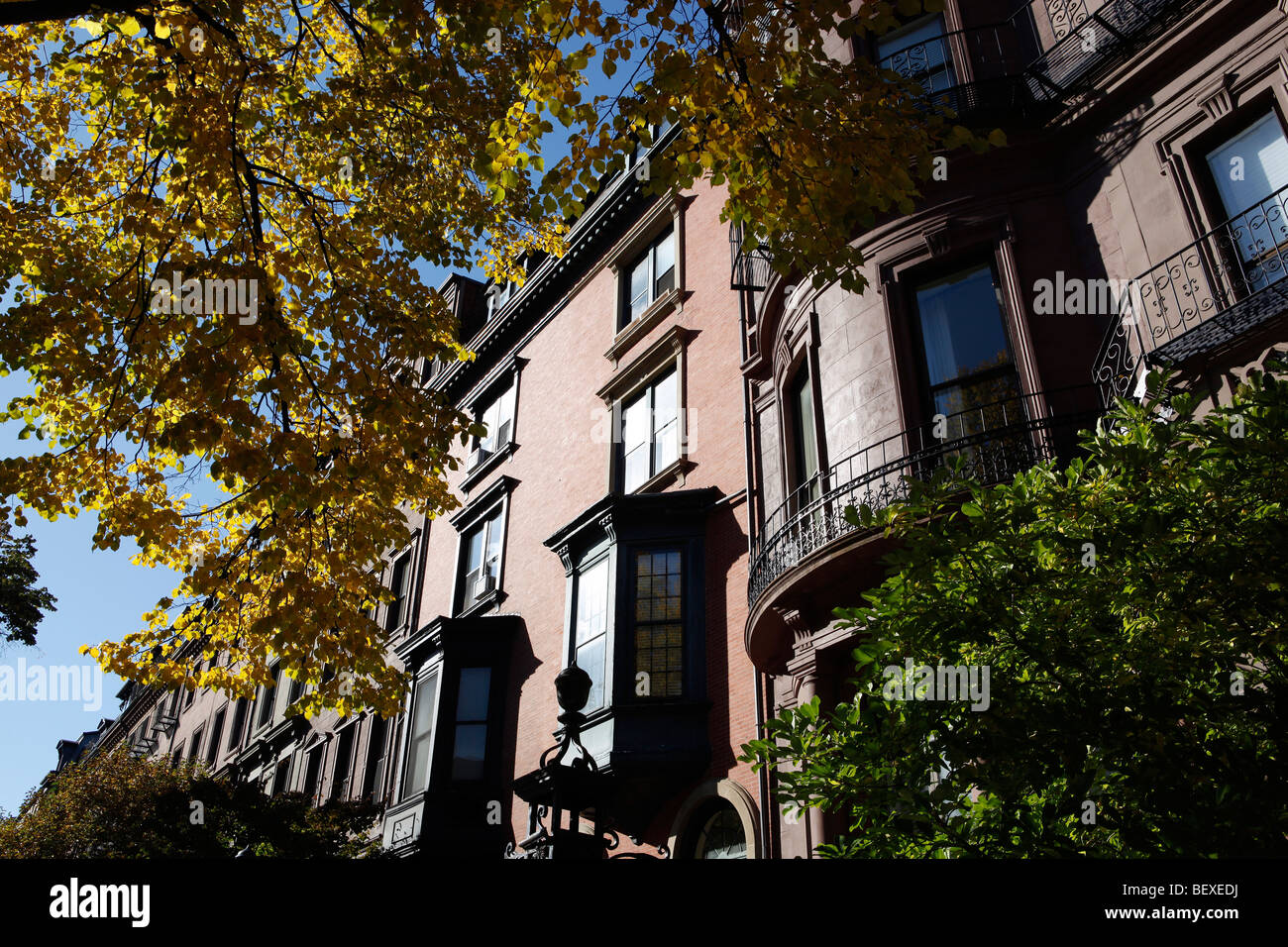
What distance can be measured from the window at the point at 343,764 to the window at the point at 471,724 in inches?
240

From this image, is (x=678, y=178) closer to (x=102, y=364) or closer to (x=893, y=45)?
(x=102, y=364)

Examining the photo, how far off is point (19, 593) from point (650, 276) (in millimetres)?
17384

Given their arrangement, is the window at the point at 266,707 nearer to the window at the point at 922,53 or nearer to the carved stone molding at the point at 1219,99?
the window at the point at 922,53

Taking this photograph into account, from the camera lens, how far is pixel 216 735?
37188 mm

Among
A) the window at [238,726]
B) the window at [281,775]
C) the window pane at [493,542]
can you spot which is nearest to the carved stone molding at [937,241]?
the window pane at [493,542]

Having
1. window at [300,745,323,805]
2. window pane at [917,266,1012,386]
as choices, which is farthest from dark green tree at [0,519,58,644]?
window pane at [917,266,1012,386]

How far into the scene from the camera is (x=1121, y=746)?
4375 millimetres

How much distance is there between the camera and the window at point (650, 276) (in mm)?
19734

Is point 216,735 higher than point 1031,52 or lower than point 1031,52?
lower

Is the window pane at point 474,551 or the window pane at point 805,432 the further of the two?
the window pane at point 474,551

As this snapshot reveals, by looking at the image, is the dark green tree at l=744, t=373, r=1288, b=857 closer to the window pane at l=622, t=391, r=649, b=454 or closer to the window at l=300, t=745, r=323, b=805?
the window pane at l=622, t=391, r=649, b=454

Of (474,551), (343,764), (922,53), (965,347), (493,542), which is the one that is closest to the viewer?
(965,347)

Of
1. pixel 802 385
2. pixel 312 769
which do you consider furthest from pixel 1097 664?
pixel 312 769

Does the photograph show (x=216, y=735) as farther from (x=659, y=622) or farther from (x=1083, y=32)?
(x=1083, y=32)
